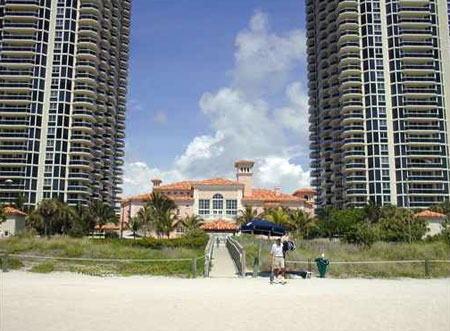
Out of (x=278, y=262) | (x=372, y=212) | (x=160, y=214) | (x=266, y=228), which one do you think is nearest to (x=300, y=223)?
(x=372, y=212)

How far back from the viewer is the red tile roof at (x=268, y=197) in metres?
86.9

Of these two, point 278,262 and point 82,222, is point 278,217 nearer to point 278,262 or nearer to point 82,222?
point 82,222

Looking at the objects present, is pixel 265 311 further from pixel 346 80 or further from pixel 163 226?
pixel 346 80

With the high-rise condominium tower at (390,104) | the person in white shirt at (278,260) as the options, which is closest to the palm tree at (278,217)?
the high-rise condominium tower at (390,104)

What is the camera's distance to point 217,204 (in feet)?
281

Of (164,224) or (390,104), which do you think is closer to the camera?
(164,224)

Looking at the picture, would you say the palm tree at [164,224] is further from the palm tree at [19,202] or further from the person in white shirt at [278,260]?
the person in white shirt at [278,260]

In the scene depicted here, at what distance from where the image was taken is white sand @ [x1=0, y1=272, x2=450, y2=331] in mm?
9492

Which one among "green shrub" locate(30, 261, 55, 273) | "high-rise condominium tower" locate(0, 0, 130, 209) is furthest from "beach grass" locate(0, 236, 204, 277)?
"high-rise condominium tower" locate(0, 0, 130, 209)

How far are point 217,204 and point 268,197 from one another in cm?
1098

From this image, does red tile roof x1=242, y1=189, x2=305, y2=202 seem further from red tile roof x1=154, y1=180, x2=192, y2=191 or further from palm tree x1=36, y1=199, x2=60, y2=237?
palm tree x1=36, y1=199, x2=60, y2=237

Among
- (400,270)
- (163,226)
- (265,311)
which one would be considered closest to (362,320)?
(265,311)

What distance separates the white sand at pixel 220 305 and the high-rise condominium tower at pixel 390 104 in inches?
2574

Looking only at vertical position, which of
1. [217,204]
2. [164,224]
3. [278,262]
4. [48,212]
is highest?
[217,204]
